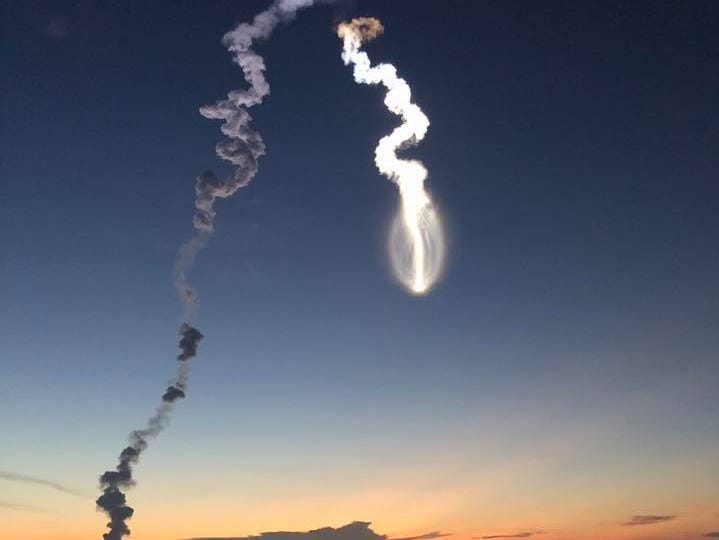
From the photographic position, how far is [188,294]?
98438mm

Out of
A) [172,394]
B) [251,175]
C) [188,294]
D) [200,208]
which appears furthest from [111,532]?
Result: [251,175]

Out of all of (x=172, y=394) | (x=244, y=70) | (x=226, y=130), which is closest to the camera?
(x=244, y=70)

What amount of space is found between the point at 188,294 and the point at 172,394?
23.6m

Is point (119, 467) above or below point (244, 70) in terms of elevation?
below

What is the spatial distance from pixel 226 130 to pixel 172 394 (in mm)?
57166

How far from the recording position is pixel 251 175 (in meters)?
84.3

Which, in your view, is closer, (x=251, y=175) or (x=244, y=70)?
(x=244, y=70)

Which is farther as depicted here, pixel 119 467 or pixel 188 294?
pixel 119 467

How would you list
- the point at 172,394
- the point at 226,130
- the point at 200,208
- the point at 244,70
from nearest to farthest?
the point at 244,70
the point at 226,130
the point at 200,208
the point at 172,394

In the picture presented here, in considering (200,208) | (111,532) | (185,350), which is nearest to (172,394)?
(185,350)

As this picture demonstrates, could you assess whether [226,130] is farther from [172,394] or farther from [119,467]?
[119,467]

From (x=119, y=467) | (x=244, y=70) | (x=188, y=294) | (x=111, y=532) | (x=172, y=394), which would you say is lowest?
(x=111, y=532)

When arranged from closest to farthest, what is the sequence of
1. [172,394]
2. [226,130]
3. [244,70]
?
[244,70] < [226,130] < [172,394]

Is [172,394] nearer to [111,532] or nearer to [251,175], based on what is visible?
[111,532]
